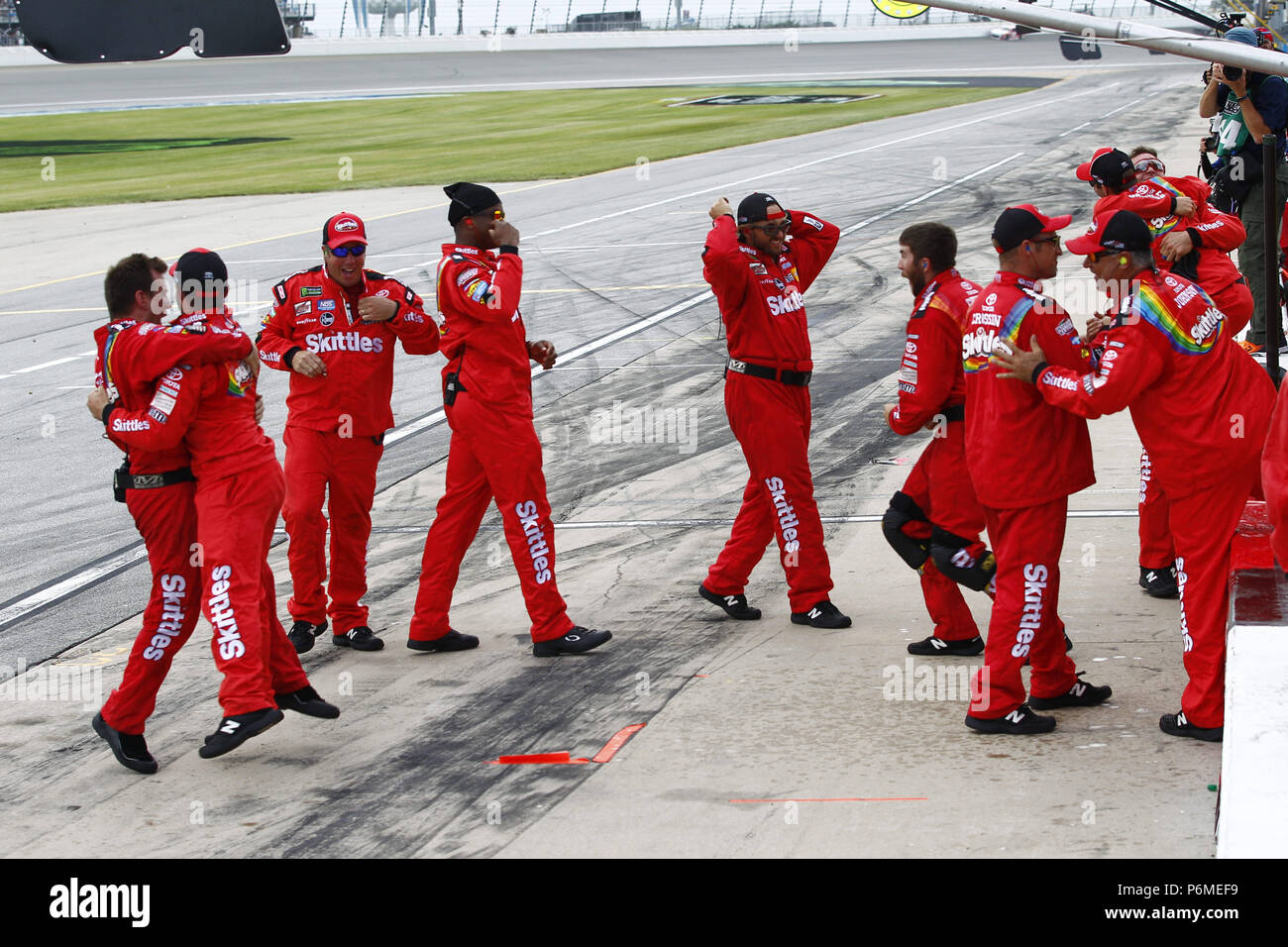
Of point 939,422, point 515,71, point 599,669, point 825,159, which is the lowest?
point 599,669

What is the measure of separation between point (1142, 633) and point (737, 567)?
1986mm

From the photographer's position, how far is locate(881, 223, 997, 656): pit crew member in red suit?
6.60 m

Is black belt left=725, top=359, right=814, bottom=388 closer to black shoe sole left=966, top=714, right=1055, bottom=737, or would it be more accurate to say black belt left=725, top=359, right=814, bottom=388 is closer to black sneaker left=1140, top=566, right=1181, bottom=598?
black sneaker left=1140, top=566, right=1181, bottom=598

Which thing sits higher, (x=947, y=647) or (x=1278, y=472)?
(x=1278, y=472)

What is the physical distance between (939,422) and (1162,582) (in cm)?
160

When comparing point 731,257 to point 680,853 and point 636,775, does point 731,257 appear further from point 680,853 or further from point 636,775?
point 680,853

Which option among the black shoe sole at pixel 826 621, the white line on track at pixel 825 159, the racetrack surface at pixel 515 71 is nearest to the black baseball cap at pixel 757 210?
the black shoe sole at pixel 826 621

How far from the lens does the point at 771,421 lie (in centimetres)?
758

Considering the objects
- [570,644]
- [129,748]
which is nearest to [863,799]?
[570,644]

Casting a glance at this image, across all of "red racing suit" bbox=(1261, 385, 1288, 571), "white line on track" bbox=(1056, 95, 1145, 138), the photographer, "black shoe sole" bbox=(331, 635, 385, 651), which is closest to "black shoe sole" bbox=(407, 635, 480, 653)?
"black shoe sole" bbox=(331, 635, 385, 651)

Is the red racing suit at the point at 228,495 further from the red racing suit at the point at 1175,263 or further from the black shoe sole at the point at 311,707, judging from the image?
the red racing suit at the point at 1175,263

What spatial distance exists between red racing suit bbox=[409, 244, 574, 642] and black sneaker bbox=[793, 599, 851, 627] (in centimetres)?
120

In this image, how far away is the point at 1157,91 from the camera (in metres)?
44.4

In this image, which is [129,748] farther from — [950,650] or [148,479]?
[950,650]
